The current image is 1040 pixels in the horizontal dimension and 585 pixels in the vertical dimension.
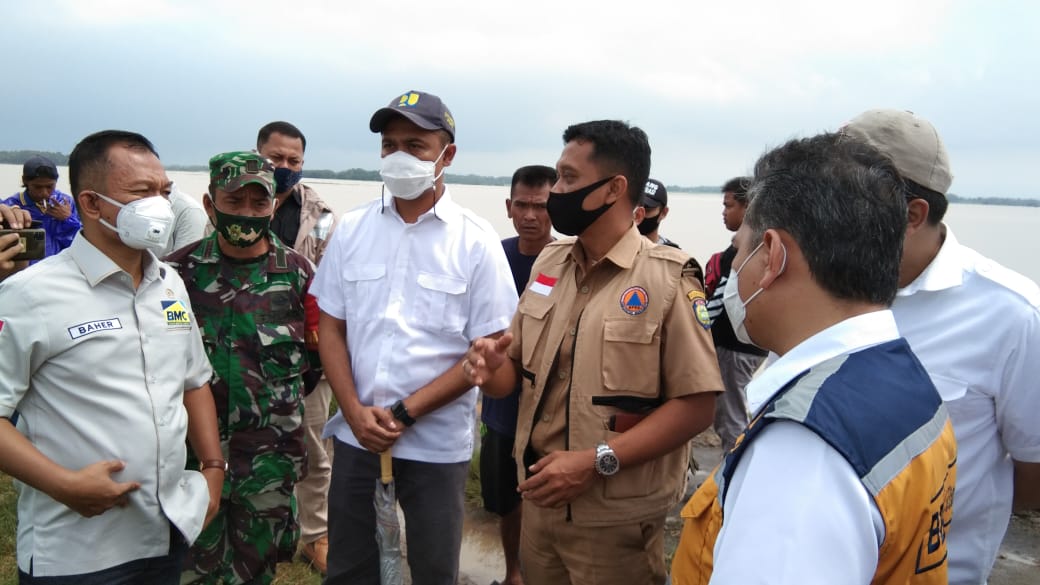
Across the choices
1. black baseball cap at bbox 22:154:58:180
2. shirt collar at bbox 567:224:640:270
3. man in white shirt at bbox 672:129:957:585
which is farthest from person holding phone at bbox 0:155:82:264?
man in white shirt at bbox 672:129:957:585

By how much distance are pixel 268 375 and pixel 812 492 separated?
2205 millimetres

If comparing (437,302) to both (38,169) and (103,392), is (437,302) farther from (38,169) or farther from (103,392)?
(38,169)

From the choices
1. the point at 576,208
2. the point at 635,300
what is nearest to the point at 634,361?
the point at 635,300

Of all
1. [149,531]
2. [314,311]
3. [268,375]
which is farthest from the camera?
[314,311]

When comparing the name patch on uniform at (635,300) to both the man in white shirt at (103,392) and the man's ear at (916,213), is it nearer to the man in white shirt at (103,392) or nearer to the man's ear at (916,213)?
the man's ear at (916,213)

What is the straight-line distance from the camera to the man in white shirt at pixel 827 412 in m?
0.94

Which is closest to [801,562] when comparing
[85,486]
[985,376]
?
[985,376]

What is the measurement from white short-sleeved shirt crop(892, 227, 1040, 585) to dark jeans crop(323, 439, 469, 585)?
1687 millimetres

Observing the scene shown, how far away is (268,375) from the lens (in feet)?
8.50

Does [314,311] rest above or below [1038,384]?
below

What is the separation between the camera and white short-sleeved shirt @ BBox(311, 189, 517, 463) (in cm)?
255

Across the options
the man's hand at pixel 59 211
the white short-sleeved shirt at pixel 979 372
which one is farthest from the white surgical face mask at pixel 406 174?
the man's hand at pixel 59 211

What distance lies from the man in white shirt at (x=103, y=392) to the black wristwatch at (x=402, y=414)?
0.71 m

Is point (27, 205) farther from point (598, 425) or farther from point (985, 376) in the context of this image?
point (985, 376)
